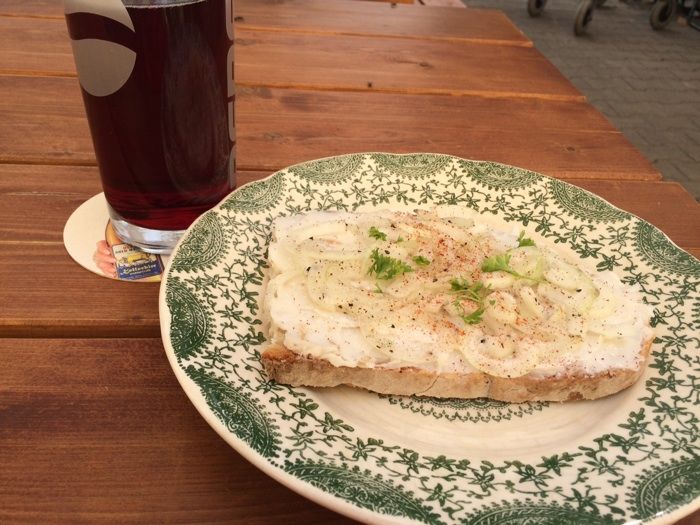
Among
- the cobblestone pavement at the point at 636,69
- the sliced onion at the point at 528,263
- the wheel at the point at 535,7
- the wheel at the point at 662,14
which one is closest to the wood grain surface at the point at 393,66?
the sliced onion at the point at 528,263

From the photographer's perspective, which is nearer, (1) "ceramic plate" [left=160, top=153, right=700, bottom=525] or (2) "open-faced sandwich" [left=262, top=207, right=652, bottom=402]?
(1) "ceramic plate" [left=160, top=153, right=700, bottom=525]

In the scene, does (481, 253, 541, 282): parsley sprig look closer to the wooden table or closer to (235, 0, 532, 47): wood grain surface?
the wooden table

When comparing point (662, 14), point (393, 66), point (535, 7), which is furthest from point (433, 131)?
point (662, 14)

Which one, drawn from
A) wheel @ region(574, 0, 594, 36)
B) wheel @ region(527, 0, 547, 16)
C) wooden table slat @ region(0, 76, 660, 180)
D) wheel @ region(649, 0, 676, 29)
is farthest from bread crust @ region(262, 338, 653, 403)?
wheel @ region(649, 0, 676, 29)

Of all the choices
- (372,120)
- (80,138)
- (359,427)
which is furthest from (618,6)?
(359,427)

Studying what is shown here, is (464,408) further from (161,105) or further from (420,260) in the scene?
(161,105)

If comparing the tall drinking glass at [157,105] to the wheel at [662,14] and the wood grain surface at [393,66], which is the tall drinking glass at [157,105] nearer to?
the wood grain surface at [393,66]
